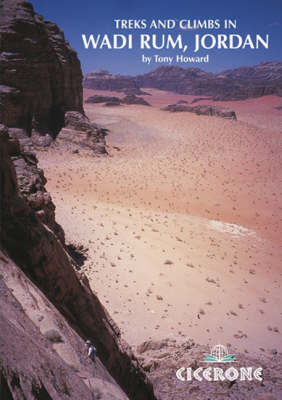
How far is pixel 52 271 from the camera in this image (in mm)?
2877

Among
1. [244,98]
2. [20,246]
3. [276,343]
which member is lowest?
[276,343]

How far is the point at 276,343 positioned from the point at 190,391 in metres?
2.55

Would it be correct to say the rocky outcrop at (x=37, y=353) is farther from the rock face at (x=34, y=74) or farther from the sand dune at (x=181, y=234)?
the rock face at (x=34, y=74)

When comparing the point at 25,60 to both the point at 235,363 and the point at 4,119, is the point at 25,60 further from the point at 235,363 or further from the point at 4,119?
the point at 235,363

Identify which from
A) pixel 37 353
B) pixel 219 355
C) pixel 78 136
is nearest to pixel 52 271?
pixel 37 353

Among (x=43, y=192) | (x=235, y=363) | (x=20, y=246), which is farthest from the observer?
(x=43, y=192)

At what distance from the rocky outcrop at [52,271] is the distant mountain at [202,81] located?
203 ft

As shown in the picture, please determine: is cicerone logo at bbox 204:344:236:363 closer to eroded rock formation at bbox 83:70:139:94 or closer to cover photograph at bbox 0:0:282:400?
cover photograph at bbox 0:0:282:400

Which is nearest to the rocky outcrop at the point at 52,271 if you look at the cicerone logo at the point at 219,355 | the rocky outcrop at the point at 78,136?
the cicerone logo at the point at 219,355

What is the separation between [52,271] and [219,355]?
12.5ft

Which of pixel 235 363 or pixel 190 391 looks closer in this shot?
pixel 190 391

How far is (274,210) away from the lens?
13727mm

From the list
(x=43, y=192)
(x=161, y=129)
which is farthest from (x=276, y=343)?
(x=161, y=129)

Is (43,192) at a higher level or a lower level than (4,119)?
lower
